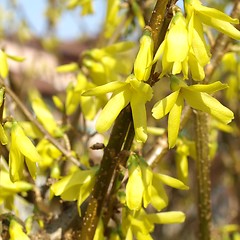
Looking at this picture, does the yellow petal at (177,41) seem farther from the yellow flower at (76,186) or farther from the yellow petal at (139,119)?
the yellow flower at (76,186)

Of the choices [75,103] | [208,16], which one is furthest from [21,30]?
[208,16]

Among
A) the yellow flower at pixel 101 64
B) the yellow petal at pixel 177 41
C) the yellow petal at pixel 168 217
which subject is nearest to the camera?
the yellow petal at pixel 177 41

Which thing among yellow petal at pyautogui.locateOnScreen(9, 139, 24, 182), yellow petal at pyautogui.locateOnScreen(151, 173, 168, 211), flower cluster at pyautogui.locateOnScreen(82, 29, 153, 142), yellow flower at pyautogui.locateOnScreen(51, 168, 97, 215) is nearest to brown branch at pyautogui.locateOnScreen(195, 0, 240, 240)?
yellow petal at pyautogui.locateOnScreen(151, 173, 168, 211)

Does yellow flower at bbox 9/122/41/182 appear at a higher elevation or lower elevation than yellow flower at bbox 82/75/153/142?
lower

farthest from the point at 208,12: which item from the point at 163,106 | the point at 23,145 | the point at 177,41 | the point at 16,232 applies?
the point at 16,232

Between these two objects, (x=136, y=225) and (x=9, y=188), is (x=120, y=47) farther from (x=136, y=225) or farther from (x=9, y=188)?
(x=136, y=225)

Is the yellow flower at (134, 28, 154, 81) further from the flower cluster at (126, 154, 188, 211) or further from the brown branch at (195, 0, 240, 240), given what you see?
the brown branch at (195, 0, 240, 240)

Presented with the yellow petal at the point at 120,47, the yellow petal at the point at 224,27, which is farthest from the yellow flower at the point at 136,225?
the yellow petal at the point at 120,47
